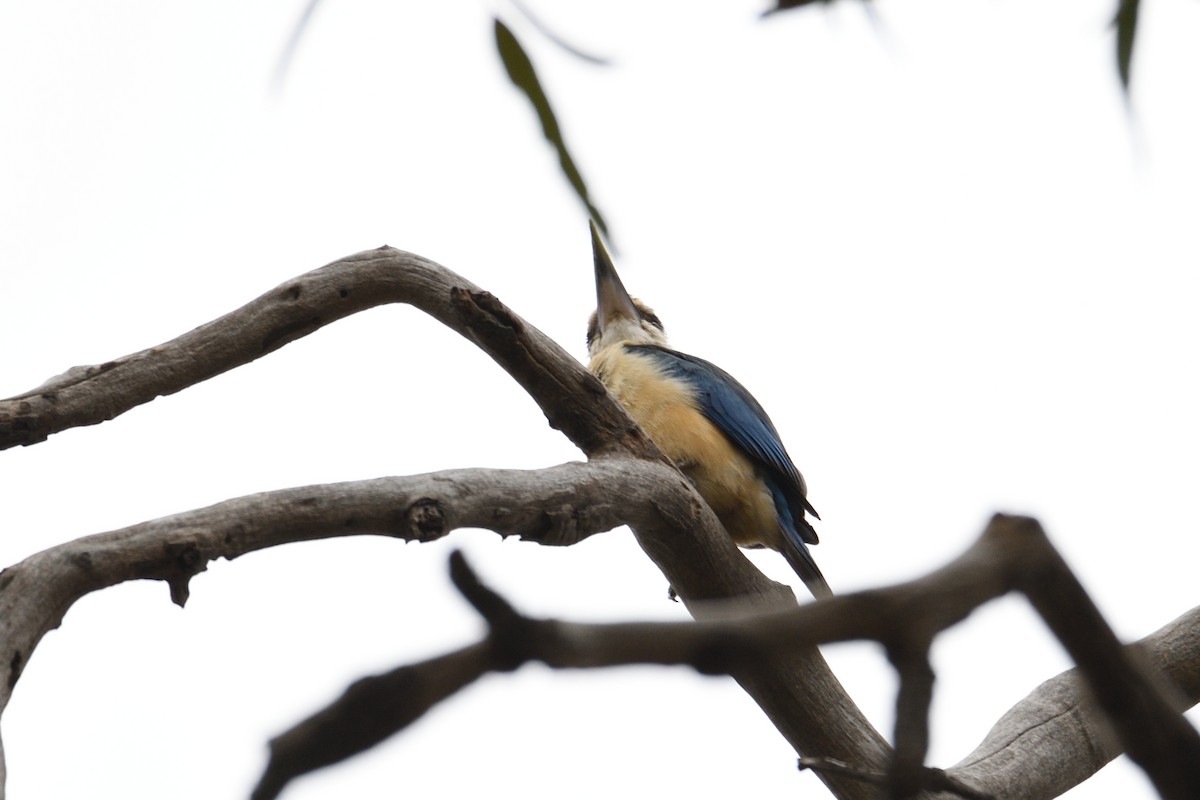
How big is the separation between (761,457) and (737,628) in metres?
4.18

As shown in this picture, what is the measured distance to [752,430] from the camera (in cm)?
487

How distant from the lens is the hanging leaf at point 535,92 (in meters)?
1.79

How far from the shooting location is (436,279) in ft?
10.7

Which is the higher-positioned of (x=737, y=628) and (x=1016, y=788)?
(x=737, y=628)

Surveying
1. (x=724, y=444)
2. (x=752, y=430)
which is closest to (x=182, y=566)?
(x=724, y=444)

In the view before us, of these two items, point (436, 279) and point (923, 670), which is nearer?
point (923, 670)

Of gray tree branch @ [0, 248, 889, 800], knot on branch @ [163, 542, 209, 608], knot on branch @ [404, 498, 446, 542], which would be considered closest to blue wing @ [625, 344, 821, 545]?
gray tree branch @ [0, 248, 889, 800]

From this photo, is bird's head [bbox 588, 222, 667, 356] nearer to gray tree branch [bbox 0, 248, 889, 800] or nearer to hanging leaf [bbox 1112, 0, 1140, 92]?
gray tree branch [bbox 0, 248, 889, 800]

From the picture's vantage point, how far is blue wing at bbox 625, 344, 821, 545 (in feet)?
15.6

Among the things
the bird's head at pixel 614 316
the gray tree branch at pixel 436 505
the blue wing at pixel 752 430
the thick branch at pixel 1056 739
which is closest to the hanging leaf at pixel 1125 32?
the gray tree branch at pixel 436 505

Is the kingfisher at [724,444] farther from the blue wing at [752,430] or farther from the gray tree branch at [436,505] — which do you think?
the gray tree branch at [436,505]

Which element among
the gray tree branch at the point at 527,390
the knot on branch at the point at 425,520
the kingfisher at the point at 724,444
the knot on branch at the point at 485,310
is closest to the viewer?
the knot on branch at the point at 425,520

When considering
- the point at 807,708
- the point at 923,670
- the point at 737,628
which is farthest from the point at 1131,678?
the point at 807,708

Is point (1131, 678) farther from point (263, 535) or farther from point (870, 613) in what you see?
point (263, 535)
